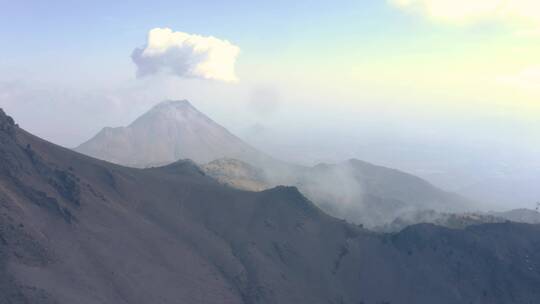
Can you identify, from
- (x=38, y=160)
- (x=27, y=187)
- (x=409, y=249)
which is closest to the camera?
(x=27, y=187)

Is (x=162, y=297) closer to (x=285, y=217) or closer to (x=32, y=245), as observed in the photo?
(x=32, y=245)

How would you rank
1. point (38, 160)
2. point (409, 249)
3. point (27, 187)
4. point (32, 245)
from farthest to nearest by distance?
point (409, 249) < point (38, 160) < point (27, 187) < point (32, 245)

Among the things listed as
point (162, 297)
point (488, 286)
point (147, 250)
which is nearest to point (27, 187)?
point (147, 250)

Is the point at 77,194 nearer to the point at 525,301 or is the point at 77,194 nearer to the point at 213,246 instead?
the point at 213,246

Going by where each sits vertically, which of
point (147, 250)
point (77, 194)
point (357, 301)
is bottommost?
point (357, 301)

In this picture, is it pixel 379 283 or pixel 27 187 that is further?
pixel 379 283

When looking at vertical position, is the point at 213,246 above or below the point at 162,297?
above

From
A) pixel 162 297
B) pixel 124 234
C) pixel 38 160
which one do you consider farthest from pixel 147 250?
pixel 38 160
